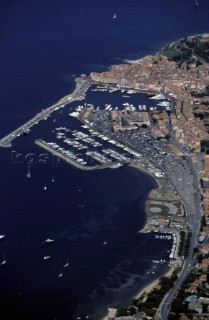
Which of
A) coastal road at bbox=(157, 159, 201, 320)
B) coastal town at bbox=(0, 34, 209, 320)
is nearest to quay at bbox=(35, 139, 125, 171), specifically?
coastal town at bbox=(0, 34, 209, 320)

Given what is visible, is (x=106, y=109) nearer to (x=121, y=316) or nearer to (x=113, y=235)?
(x=113, y=235)

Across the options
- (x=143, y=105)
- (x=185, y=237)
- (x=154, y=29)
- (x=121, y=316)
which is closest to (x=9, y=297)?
(x=121, y=316)

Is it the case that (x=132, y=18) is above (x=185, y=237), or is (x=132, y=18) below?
above

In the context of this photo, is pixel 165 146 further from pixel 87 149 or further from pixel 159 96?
pixel 159 96

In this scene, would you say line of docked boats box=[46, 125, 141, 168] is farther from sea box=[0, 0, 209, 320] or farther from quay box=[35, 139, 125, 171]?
sea box=[0, 0, 209, 320]

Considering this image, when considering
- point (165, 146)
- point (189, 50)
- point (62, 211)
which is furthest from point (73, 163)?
point (189, 50)

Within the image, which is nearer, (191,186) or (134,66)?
(191,186)
